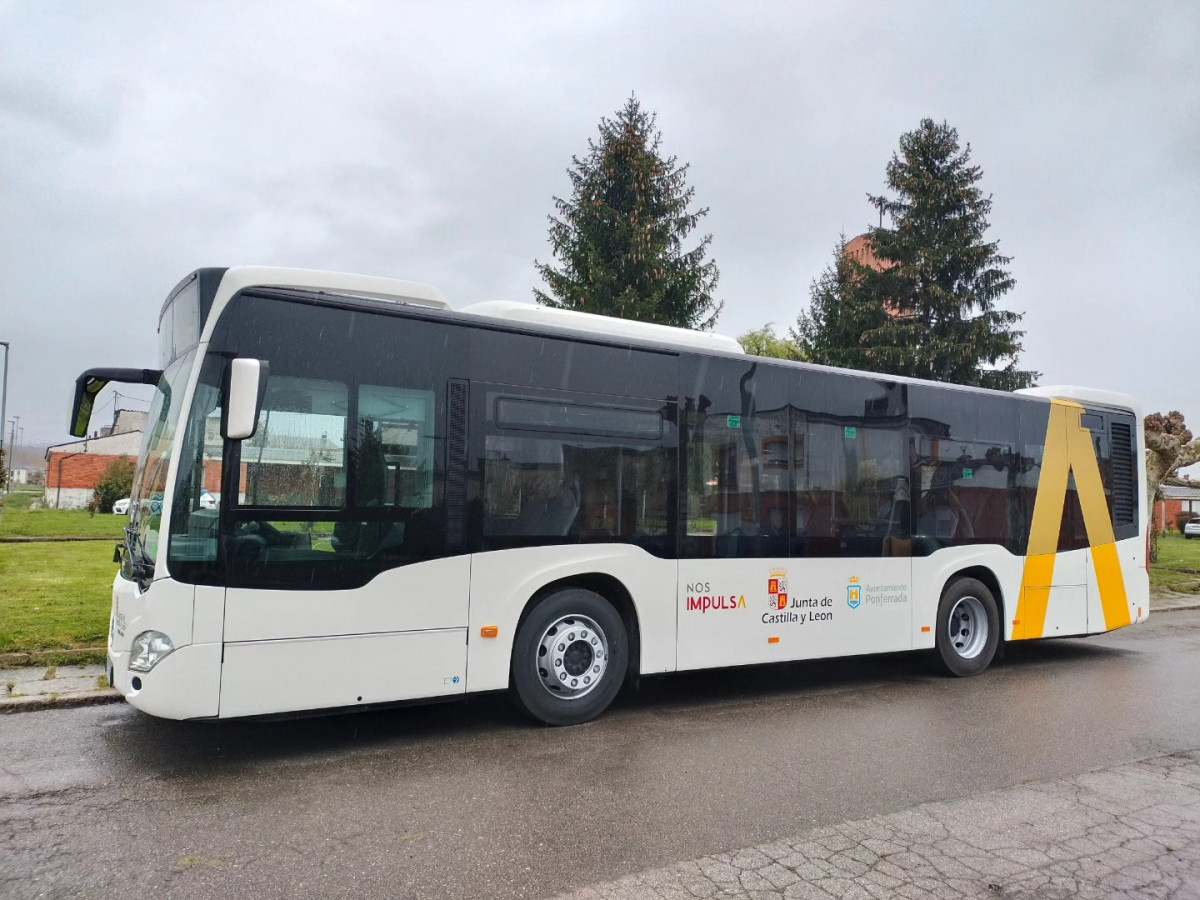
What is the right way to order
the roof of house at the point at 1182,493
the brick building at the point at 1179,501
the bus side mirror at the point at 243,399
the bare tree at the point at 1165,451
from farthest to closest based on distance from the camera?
the brick building at the point at 1179,501
the roof of house at the point at 1182,493
the bare tree at the point at 1165,451
the bus side mirror at the point at 243,399

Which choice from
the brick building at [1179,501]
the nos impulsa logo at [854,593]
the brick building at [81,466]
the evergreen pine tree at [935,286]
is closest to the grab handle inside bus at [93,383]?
the nos impulsa logo at [854,593]

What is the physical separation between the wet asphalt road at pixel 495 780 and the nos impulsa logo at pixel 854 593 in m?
0.84

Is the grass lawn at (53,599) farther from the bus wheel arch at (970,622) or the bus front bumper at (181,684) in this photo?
the bus wheel arch at (970,622)

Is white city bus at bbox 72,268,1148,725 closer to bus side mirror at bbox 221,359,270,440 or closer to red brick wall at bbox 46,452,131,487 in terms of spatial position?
bus side mirror at bbox 221,359,270,440

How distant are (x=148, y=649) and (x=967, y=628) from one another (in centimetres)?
779

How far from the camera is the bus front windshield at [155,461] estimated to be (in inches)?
219

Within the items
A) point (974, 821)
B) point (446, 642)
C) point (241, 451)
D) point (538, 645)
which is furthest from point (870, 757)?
point (241, 451)

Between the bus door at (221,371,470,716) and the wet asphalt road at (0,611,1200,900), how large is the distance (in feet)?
1.93

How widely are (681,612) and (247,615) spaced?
329cm

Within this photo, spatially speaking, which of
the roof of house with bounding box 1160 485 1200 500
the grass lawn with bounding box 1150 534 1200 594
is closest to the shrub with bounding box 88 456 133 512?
the grass lawn with bounding box 1150 534 1200 594

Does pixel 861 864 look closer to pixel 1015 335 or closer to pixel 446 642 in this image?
pixel 446 642

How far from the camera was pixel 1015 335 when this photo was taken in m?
26.9

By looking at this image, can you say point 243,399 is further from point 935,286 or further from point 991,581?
point 935,286

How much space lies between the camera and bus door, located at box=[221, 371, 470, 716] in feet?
18.0
